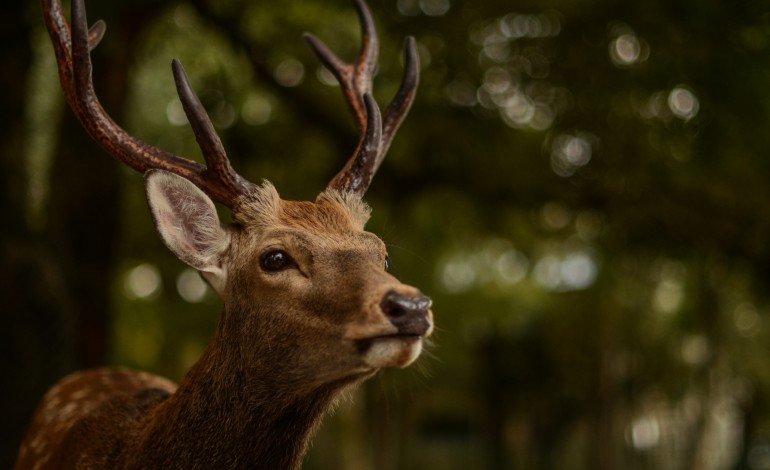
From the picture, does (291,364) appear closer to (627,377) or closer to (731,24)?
(731,24)

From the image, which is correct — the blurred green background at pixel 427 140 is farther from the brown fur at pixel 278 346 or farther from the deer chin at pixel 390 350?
the deer chin at pixel 390 350

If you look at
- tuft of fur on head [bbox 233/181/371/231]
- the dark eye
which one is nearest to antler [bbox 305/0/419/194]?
tuft of fur on head [bbox 233/181/371/231]

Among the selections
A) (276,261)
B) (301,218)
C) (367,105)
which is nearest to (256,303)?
(276,261)

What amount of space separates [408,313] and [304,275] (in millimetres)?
473

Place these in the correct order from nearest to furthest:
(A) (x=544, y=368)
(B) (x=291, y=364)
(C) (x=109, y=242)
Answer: (B) (x=291, y=364)
(C) (x=109, y=242)
(A) (x=544, y=368)

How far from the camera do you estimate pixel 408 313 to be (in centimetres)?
250

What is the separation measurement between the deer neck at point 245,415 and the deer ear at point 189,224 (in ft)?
0.66

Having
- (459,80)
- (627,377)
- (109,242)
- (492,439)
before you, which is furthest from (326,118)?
(492,439)

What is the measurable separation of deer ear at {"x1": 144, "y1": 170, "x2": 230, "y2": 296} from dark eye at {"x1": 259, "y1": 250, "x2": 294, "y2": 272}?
25 cm

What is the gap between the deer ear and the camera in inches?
115

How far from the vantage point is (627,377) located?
59.2ft

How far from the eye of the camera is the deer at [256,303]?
2.65m

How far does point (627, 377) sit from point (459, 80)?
11.8 metres

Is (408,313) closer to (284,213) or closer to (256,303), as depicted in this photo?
(256,303)
